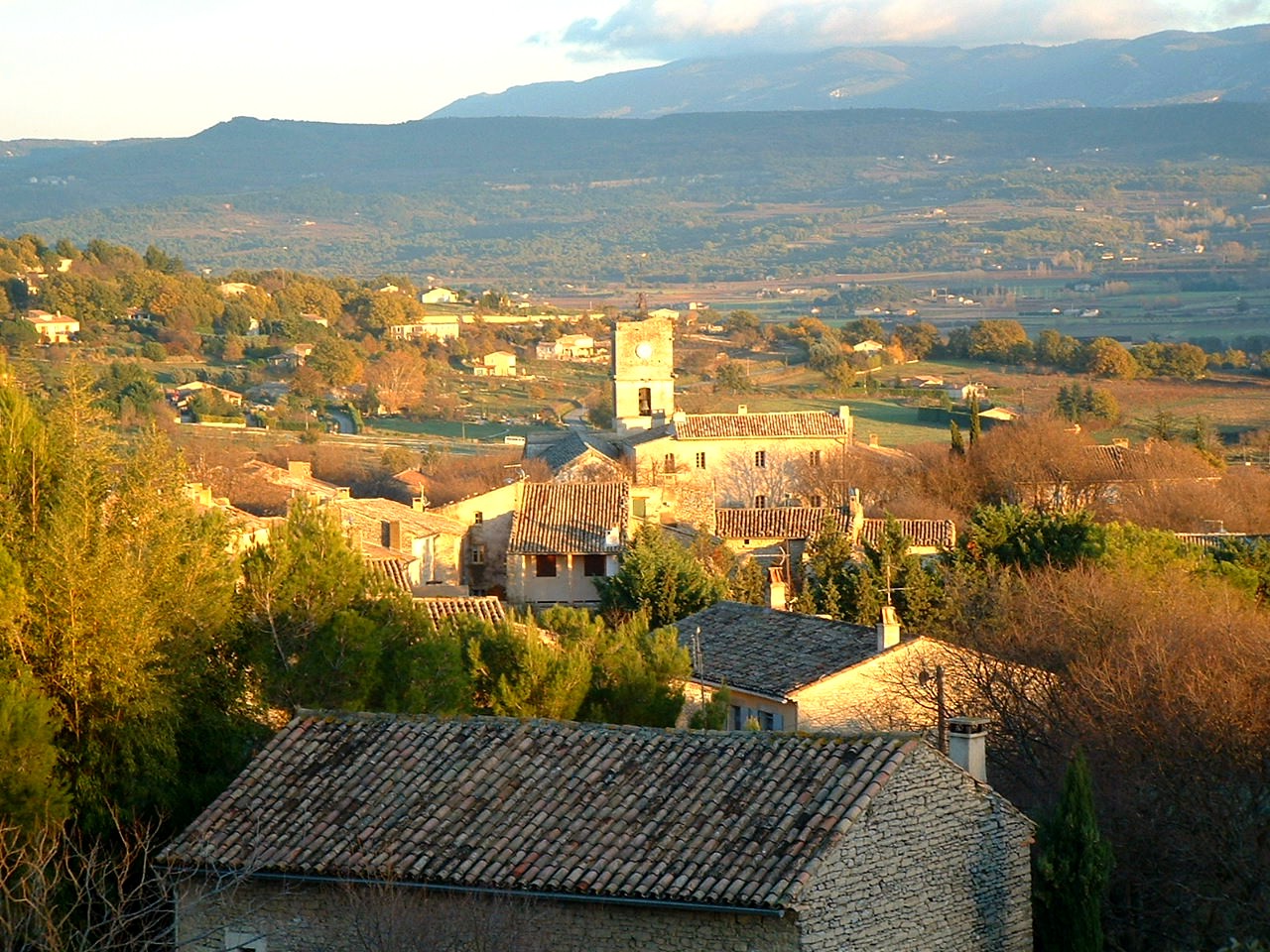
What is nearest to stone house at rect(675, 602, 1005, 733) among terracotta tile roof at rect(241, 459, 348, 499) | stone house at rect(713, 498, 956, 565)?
stone house at rect(713, 498, 956, 565)

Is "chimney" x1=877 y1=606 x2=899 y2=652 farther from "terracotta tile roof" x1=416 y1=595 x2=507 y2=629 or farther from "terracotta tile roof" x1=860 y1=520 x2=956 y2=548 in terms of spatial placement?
"terracotta tile roof" x1=860 y1=520 x2=956 y2=548

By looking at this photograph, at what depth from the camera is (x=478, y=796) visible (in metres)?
13.8

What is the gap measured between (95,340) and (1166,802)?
224ft

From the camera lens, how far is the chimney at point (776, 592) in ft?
95.3

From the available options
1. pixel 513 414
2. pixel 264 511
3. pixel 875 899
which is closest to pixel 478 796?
pixel 875 899

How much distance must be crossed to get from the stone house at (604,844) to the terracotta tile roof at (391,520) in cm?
1980

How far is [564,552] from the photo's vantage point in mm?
36094

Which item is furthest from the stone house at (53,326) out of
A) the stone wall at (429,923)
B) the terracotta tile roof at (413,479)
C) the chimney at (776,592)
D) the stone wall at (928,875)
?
the stone wall at (928,875)

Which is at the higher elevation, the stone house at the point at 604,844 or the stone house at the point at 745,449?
the stone house at the point at 604,844

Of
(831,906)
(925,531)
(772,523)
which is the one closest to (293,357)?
(772,523)

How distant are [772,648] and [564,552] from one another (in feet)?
41.2

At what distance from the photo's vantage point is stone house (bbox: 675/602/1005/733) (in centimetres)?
2116

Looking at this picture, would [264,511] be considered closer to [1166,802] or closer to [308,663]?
[308,663]

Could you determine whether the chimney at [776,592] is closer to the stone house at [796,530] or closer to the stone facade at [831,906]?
the stone house at [796,530]
